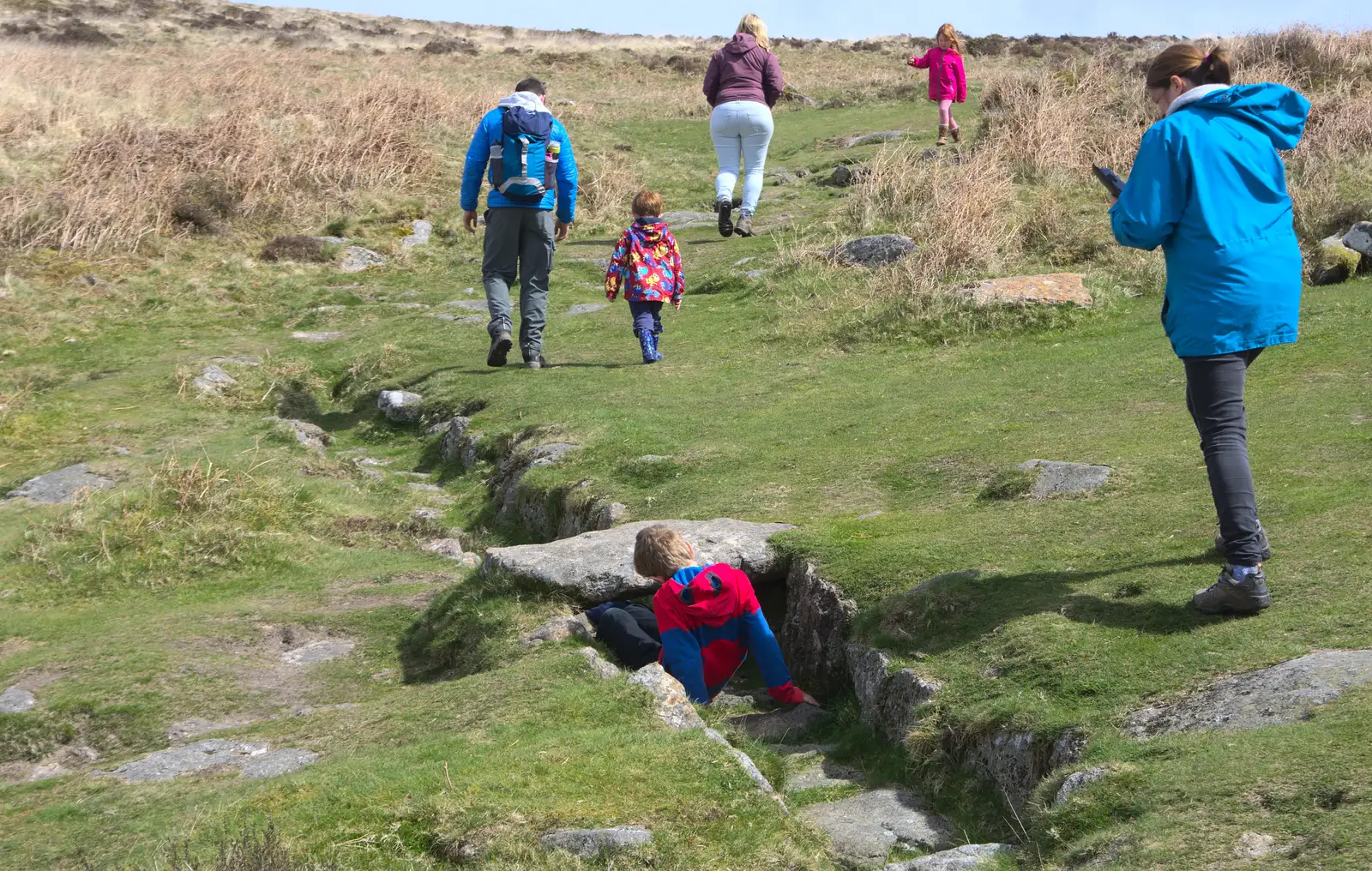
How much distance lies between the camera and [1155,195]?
5027 mm

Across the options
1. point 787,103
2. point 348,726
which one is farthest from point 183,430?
point 787,103

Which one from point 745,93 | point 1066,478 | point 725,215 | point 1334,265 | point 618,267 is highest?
point 745,93

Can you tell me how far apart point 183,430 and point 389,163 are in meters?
10.1

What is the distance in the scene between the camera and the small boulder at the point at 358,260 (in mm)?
17984

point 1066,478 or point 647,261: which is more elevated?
point 647,261

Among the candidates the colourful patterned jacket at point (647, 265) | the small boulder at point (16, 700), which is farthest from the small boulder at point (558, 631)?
the colourful patterned jacket at point (647, 265)

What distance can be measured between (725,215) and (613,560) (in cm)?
1090

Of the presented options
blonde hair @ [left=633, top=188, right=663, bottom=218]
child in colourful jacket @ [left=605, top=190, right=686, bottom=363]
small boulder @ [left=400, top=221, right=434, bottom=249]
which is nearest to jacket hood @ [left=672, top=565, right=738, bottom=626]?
child in colourful jacket @ [left=605, top=190, right=686, bottom=363]

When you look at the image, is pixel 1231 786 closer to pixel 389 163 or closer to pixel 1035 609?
pixel 1035 609

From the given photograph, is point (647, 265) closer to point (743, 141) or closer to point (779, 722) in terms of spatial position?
point (743, 141)

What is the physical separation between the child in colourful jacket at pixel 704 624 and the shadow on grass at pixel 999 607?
20.8 inches

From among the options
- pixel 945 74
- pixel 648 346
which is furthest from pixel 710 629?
pixel 945 74

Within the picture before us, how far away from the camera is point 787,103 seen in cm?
3152

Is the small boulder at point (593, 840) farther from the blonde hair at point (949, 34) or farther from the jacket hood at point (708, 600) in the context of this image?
the blonde hair at point (949, 34)
